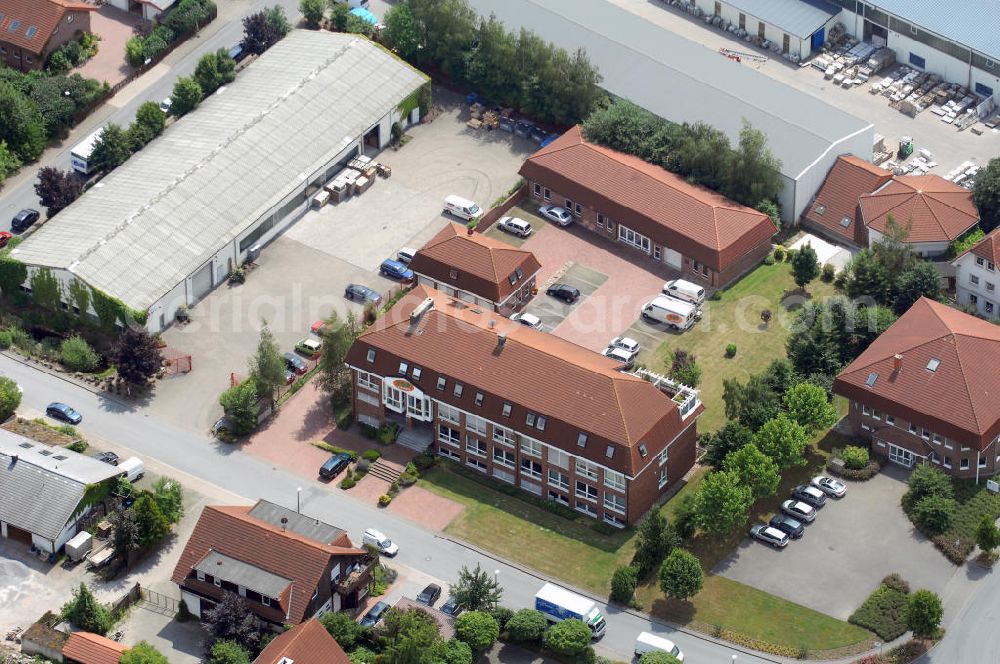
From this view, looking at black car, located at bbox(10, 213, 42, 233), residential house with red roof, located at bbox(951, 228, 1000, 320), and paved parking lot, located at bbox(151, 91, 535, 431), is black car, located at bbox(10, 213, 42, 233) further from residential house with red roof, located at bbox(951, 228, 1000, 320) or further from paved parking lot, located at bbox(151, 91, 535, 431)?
residential house with red roof, located at bbox(951, 228, 1000, 320)

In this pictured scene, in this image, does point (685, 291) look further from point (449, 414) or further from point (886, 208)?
point (449, 414)

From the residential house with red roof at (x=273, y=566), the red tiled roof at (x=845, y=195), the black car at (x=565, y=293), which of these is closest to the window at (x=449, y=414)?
the residential house with red roof at (x=273, y=566)

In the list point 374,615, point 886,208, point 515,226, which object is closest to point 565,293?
point 515,226

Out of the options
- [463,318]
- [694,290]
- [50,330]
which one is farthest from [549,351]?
[50,330]

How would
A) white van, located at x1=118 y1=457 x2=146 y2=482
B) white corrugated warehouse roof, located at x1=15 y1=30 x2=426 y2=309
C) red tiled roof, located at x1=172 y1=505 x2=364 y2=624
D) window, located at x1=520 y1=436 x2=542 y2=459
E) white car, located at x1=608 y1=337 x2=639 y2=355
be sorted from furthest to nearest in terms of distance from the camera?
white corrugated warehouse roof, located at x1=15 y1=30 x2=426 y2=309 < white car, located at x1=608 y1=337 x2=639 y2=355 < white van, located at x1=118 y1=457 x2=146 y2=482 < window, located at x1=520 y1=436 x2=542 y2=459 < red tiled roof, located at x1=172 y1=505 x2=364 y2=624

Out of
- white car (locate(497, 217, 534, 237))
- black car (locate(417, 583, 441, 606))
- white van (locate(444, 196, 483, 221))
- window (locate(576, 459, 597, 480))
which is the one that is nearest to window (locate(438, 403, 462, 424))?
window (locate(576, 459, 597, 480))

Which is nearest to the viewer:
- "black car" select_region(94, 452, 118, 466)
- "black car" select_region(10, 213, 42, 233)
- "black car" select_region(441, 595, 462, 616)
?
"black car" select_region(441, 595, 462, 616)
